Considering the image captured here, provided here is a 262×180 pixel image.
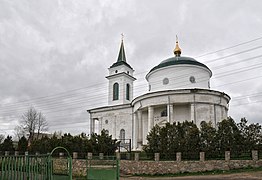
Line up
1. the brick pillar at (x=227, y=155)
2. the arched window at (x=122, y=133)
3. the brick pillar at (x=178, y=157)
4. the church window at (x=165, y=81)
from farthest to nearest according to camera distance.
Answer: the arched window at (x=122, y=133)
the church window at (x=165, y=81)
the brick pillar at (x=178, y=157)
the brick pillar at (x=227, y=155)

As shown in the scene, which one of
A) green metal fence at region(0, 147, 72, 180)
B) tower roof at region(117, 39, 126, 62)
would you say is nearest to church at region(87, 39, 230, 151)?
tower roof at region(117, 39, 126, 62)

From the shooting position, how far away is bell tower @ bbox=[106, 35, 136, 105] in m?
41.4

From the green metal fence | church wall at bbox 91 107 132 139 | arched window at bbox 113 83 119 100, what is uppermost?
arched window at bbox 113 83 119 100

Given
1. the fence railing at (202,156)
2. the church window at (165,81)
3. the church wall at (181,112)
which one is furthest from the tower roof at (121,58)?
the fence railing at (202,156)

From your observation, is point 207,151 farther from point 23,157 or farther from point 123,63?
point 123,63

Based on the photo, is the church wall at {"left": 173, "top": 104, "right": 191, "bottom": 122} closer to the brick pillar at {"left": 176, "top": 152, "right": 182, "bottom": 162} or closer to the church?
the church

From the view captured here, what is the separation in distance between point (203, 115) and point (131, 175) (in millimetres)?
12891

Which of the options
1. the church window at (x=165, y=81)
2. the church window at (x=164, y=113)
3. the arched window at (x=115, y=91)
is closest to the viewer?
the church window at (x=164, y=113)

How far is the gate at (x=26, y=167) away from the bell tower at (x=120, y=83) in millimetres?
32323

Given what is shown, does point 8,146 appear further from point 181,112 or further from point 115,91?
point 181,112

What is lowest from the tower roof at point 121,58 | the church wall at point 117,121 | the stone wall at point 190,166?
the stone wall at point 190,166

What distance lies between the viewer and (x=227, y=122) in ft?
67.8

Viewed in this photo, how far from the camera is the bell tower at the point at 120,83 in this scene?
136ft

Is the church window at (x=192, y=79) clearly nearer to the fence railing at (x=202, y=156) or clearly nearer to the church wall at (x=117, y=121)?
the church wall at (x=117, y=121)
